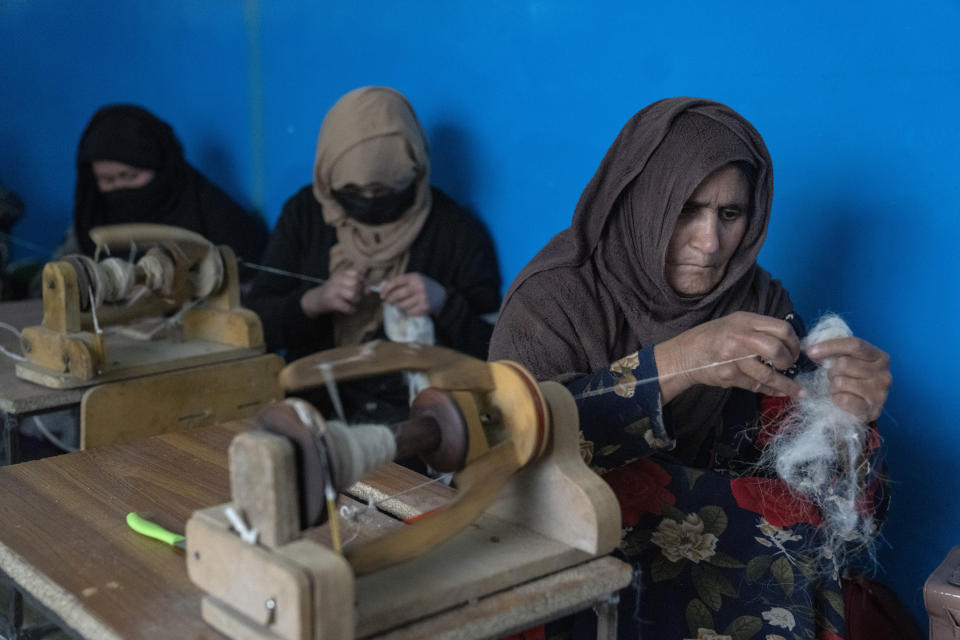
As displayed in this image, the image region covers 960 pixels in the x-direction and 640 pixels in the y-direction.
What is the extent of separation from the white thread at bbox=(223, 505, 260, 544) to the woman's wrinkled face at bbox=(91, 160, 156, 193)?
3009 mm

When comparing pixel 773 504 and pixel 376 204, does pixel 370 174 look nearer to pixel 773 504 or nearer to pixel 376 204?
pixel 376 204

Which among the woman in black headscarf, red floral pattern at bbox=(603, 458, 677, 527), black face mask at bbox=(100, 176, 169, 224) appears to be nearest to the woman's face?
red floral pattern at bbox=(603, 458, 677, 527)

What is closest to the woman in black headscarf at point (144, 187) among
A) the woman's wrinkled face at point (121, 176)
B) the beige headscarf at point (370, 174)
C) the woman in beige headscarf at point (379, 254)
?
the woman's wrinkled face at point (121, 176)

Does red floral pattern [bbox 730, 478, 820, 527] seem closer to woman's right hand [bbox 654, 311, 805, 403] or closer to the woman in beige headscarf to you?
woman's right hand [bbox 654, 311, 805, 403]

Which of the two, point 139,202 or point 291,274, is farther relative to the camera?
point 139,202

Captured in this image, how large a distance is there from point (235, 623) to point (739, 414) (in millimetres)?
1199

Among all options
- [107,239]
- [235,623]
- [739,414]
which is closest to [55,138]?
[107,239]

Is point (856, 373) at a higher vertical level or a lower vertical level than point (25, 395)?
higher

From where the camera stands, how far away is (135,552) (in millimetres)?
1221

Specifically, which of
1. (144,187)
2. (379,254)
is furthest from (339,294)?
(144,187)

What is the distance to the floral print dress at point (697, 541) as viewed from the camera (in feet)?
4.91

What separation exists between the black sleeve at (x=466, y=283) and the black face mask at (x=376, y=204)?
15cm

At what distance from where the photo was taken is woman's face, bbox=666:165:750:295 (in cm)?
179

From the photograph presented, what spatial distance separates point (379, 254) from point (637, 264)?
143cm
